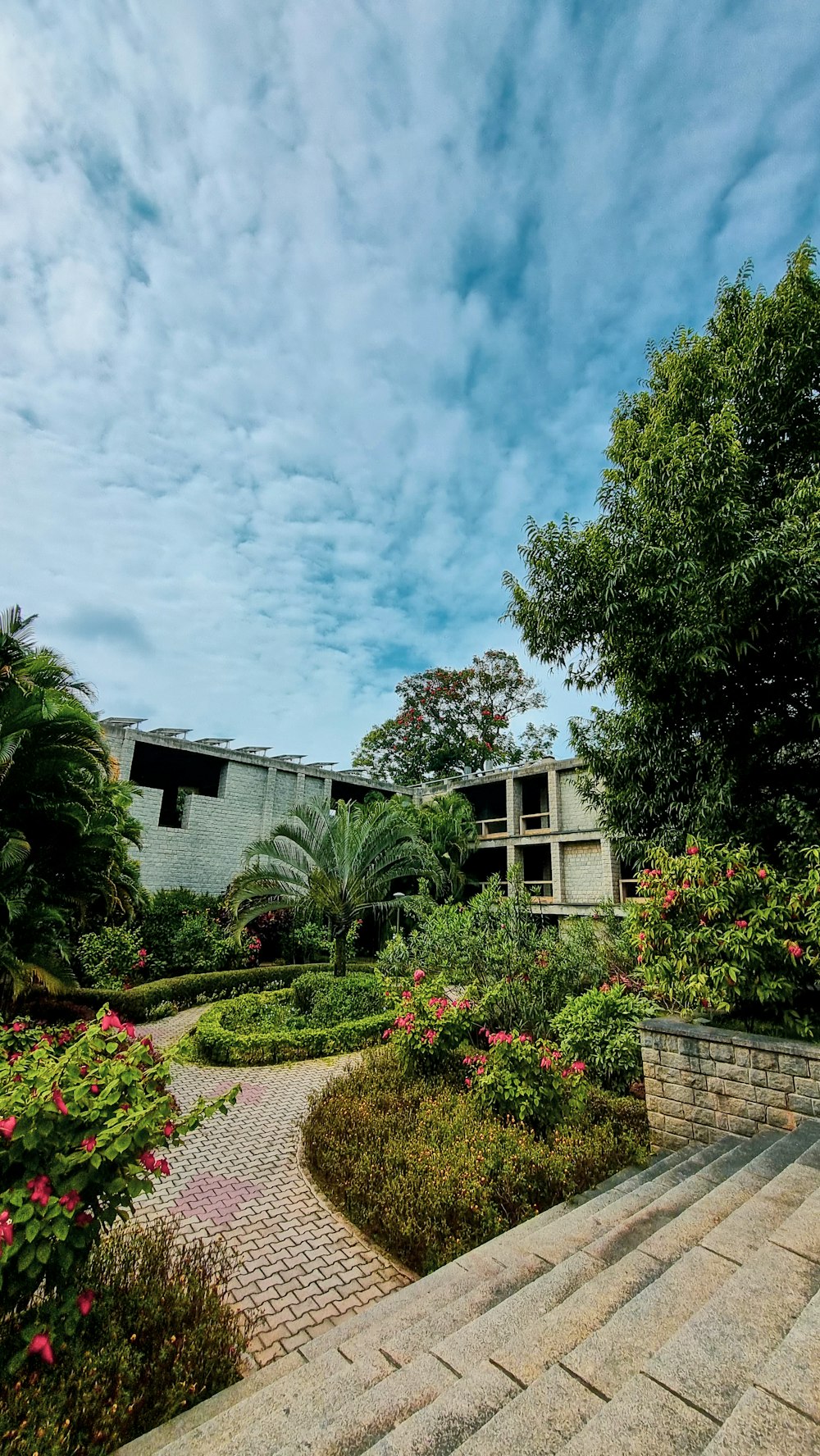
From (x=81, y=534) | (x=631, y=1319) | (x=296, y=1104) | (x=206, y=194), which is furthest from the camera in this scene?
(x=81, y=534)

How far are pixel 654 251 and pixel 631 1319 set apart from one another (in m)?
8.58

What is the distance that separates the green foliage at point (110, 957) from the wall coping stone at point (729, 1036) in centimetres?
1123

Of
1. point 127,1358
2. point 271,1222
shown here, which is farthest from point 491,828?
point 127,1358

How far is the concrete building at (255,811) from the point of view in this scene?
54.5 feet

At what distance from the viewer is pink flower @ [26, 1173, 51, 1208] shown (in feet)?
8.12

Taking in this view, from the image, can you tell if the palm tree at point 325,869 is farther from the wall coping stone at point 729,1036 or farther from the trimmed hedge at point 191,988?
the wall coping stone at point 729,1036

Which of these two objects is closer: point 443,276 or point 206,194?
point 206,194

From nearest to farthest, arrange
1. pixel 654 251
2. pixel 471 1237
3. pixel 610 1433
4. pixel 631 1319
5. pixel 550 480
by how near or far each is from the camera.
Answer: pixel 610 1433 → pixel 631 1319 → pixel 471 1237 → pixel 654 251 → pixel 550 480

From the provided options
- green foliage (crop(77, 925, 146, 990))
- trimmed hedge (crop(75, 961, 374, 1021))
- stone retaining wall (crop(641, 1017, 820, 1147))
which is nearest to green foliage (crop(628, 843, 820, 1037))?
stone retaining wall (crop(641, 1017, 820, 1147))

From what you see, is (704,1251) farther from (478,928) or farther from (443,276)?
(443,276)

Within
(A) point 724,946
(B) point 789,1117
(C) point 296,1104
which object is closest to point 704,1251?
(B) point 789,1117

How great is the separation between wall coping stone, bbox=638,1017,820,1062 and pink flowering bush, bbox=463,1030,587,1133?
0.88 m

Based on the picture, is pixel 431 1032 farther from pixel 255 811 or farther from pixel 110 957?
pixel 255 811

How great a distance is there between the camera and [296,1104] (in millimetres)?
7184
